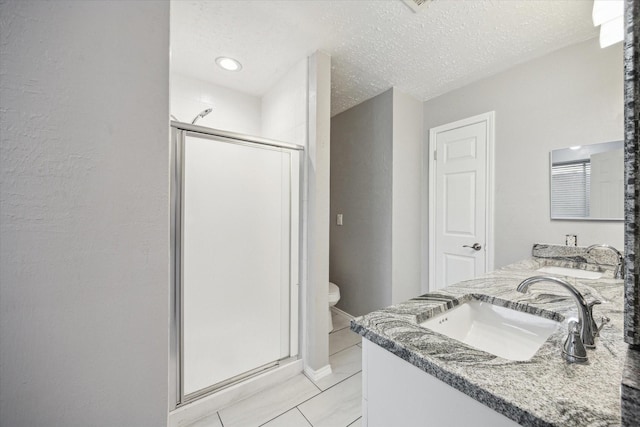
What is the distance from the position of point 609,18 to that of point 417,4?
3.08ft

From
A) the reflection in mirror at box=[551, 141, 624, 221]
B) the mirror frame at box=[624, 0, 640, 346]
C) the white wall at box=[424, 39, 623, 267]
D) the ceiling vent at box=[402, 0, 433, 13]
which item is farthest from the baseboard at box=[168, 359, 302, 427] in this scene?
the ceiling vent at box=[402, 0, 433, 13]

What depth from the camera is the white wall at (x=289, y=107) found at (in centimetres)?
179

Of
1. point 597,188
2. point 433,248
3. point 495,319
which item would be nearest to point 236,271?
point 495,319

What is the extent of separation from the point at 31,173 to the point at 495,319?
164 centimetres

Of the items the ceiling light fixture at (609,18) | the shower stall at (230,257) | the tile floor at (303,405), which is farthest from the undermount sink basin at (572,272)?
the shower stall at (230,257)

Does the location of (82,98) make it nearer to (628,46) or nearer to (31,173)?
(31,173)

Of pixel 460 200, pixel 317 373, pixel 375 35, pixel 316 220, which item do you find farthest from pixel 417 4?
pixel 317 373

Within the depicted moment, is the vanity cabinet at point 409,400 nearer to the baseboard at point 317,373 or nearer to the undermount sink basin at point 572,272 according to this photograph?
the baseboard at point 317,373

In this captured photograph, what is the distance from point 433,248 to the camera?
2.37 m

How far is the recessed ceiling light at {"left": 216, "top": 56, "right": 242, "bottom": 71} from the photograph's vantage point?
1.82m

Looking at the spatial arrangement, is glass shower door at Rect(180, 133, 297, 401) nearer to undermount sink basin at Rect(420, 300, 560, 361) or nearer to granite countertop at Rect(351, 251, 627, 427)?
granite countertop at Rect(351, 251, 627, 427)

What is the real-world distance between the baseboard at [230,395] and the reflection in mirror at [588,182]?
2157mm

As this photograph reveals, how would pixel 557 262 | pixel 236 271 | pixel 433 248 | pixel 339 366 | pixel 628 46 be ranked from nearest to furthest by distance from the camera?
pixel 628 46
pixel 236 271
pixel 557 262
pixel 339 366
pixel 433 248

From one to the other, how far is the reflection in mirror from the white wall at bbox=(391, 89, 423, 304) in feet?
3.30
